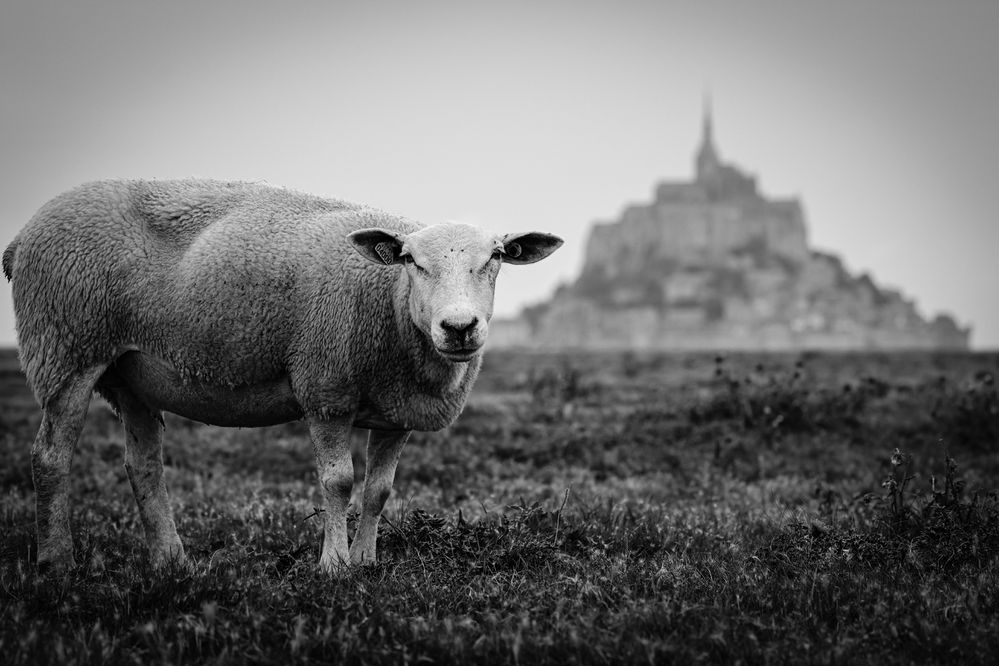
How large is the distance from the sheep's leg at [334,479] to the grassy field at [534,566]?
0.25 m

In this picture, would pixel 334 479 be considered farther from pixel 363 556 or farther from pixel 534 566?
pixel 534 566

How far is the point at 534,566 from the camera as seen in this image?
18.0ft

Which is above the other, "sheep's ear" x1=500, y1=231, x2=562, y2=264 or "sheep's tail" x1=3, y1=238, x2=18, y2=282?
"sheep's ear" x1=500, y1=231, x2=562, y2=264

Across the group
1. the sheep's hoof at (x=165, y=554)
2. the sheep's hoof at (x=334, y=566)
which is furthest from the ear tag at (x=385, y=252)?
the sheep's hoof at (x=165, y=554)

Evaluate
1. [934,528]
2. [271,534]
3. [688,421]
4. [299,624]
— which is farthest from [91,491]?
[688,421]

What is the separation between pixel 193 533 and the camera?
6.66 meters

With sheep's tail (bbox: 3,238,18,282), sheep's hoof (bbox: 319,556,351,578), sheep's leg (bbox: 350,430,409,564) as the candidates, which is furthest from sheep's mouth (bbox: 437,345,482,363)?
sheep's tail (bbox: 3,238,18,282)

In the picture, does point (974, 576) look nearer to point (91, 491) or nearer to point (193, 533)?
point (193, 533)

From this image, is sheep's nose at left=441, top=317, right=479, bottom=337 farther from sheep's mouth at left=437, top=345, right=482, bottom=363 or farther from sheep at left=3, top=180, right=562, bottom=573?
sheep at left=3, top=180, right=562, bottom=573

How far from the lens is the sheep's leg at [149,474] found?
5.93 m

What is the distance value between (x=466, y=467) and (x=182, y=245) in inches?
210

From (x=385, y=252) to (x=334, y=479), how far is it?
5.17 ft

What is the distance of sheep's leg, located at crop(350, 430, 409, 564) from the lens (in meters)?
5.67

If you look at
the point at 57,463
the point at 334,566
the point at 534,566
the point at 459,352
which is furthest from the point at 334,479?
the point at 57,463
